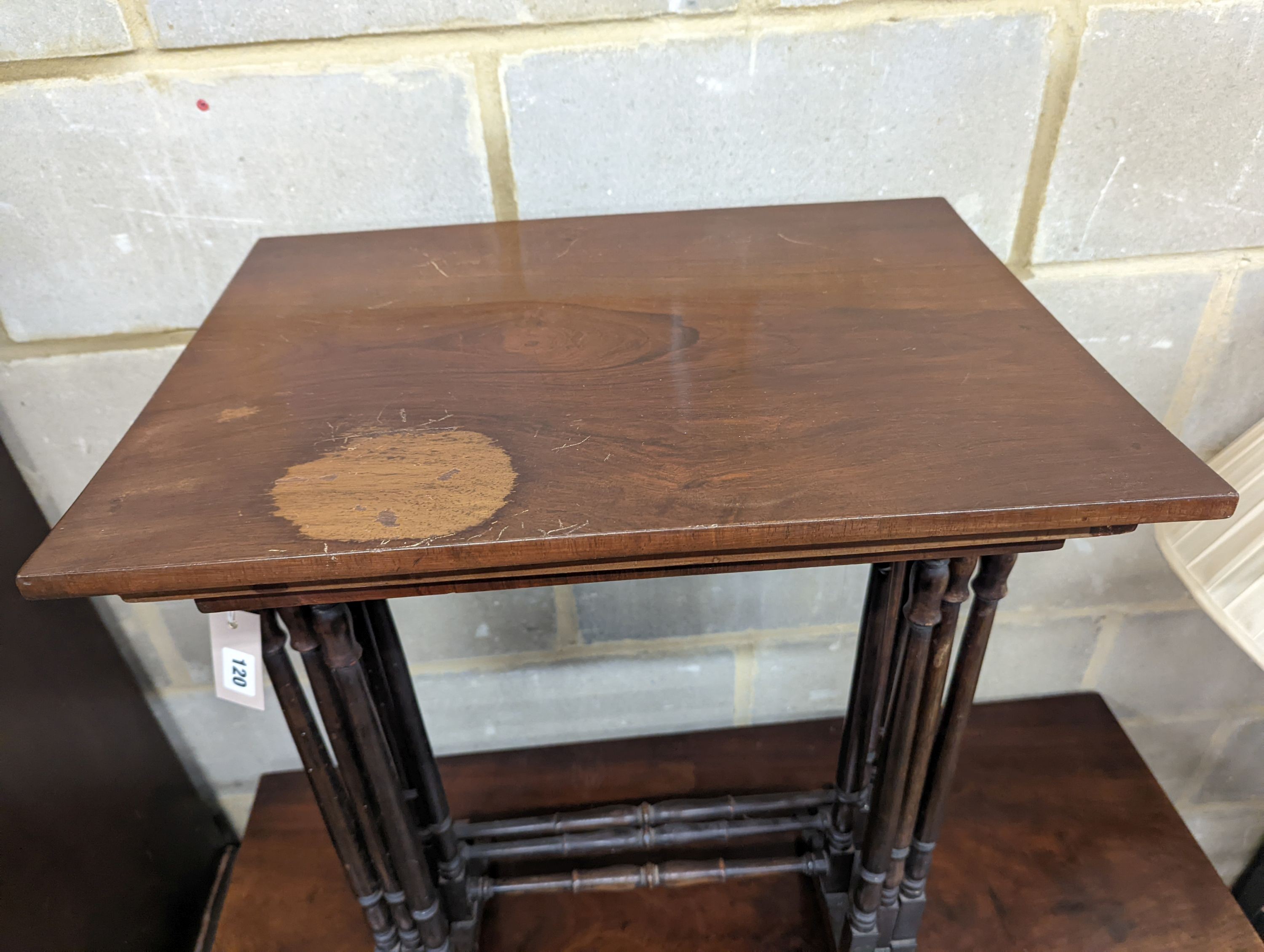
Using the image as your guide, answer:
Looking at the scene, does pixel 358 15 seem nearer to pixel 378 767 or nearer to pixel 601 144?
pixel 601 144

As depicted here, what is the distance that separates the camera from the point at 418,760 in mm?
858

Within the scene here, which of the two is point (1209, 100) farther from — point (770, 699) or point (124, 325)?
point (124, 325)

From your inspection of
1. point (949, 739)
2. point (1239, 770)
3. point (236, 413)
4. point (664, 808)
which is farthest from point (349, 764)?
point (1239, 770)

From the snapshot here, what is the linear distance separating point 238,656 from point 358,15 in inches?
23.7

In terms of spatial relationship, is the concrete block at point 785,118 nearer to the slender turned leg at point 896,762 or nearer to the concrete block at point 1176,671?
the slender turned leg at point 896,762

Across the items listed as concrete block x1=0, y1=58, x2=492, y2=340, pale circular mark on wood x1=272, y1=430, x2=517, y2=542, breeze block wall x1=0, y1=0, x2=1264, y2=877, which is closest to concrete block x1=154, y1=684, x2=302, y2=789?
breeze block wall x1=0, y1=0, x2=1264, y2=877

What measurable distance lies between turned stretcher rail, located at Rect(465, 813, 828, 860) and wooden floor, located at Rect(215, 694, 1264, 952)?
0.25ft

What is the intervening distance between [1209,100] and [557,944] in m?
1.17

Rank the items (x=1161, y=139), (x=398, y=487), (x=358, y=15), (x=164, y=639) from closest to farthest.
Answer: (x=398, y=487), (x=358, y=15), (x=1161, y=139), (x=164, y=639)

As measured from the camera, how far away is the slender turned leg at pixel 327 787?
65 centimetres

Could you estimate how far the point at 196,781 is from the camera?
49.6 inches

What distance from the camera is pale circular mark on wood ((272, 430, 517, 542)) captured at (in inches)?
18.7

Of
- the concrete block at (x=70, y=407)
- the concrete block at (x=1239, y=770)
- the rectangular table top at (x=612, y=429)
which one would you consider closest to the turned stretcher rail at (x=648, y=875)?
the rectangular table top at (x=612, y=429)

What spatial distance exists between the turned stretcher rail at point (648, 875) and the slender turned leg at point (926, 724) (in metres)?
0.12
